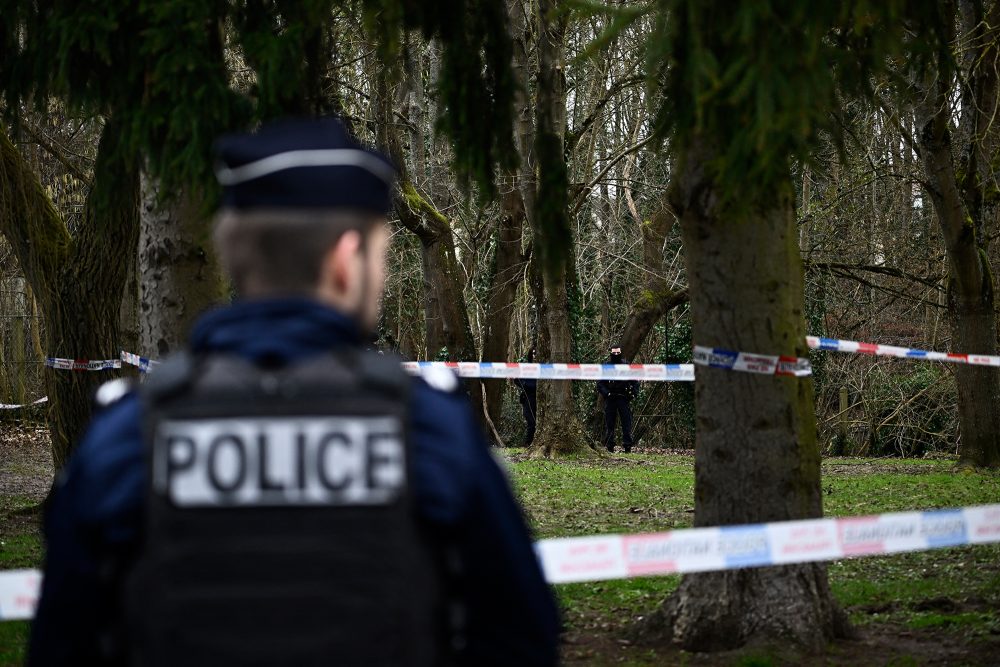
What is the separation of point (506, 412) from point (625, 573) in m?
25.0

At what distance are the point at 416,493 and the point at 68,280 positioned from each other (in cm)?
1085

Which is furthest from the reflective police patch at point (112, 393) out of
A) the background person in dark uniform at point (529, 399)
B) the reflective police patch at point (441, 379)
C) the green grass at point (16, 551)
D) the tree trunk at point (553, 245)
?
the background person in dark uniform at point (529, 399)

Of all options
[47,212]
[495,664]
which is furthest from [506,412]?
[495,664]

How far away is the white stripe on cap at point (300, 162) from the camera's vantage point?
6.60 feet

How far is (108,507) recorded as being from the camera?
1921 millimetres

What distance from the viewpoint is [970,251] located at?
51.7 feet

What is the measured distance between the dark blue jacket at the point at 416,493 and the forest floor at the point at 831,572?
4.48 m

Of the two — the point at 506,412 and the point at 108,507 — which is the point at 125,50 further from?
the point at 506,412

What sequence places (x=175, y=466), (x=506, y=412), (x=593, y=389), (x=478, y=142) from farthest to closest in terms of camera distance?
(x=506, y=412), (x=593, y=389), (x=478, y=142), (x=175, y=466)

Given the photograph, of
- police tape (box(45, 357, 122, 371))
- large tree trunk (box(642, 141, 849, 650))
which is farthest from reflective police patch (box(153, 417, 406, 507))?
police tape (box(45, 357, 122, 371))

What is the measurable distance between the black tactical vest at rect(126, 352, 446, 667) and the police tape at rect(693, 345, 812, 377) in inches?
184

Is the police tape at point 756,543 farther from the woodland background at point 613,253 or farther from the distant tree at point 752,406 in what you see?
the woodland background at point 613,253

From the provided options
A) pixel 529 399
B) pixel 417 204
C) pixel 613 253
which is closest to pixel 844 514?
pixel 417 204

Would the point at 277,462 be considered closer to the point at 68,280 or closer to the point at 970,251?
the point at 68,280
